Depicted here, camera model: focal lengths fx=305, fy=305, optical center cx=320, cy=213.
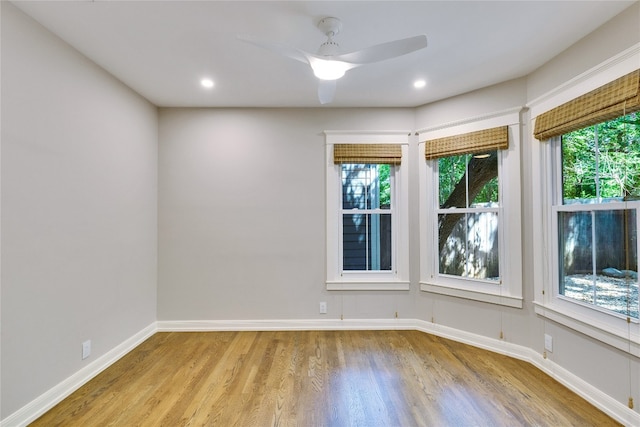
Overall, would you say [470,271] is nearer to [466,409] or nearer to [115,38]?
[466,409]

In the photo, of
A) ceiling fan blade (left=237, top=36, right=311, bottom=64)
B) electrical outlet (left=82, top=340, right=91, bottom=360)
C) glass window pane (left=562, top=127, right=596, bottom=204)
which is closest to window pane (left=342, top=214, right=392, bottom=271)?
glass window pane (left=562, top=127, right=596, bottom=204)

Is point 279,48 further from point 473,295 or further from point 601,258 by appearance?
point 473,295

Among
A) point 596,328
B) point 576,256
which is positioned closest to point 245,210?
point 576,256

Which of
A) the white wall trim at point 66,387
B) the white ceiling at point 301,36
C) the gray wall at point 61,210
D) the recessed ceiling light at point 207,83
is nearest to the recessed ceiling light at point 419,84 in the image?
the white ceiling at point 301,36

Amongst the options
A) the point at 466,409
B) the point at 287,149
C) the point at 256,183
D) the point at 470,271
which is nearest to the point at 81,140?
the point at 256,183

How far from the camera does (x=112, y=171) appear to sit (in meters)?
2.82

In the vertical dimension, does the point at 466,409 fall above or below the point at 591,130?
below

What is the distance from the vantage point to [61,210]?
88.4 inches

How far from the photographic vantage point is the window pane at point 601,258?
2.03m

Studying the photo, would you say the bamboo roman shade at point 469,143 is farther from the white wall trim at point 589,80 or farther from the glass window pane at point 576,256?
the glass window pane at point 576,256

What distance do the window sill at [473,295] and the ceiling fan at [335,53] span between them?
96.8 inches

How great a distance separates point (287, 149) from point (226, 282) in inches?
68.0

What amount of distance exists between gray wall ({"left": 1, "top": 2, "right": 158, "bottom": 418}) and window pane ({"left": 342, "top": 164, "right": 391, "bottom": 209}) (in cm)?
230

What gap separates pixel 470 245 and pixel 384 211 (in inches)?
39.2
